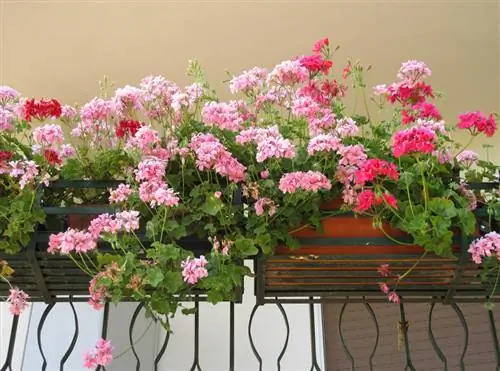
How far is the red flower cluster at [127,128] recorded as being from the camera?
5.67 ft

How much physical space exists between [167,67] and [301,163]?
1.84 m

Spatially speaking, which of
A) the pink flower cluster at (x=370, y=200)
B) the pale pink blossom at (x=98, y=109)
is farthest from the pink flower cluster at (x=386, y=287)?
the pale pink blossom at (x=98, y=109)

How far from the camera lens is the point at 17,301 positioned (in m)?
1.56

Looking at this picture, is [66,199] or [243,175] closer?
[243,175]

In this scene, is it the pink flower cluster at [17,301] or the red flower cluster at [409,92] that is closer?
the pink flower cluster at [17,301]

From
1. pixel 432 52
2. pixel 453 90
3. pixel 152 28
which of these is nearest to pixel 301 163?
pixel 152 28

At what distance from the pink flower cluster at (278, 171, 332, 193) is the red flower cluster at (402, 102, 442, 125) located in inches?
16.9

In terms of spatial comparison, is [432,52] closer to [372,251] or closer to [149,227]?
[372,251]

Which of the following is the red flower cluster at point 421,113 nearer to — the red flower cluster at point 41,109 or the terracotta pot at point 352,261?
the terracotta pot at point 352,261

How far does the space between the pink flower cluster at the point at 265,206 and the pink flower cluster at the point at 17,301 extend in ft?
2.33

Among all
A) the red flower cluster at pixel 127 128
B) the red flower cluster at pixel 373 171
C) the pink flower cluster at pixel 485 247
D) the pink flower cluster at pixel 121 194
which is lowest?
the pink flower cluster at pixel 485 247

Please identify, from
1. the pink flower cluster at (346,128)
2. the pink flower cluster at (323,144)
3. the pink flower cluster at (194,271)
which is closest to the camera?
the pink flower cluster at (194,271)

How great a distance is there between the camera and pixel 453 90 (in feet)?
11.3

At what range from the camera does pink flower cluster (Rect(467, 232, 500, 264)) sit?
148cm
